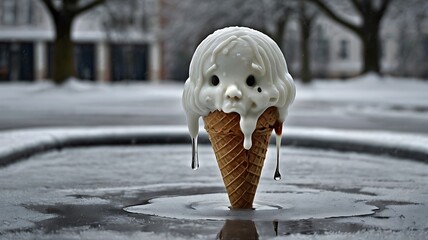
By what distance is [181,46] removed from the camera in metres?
55.2

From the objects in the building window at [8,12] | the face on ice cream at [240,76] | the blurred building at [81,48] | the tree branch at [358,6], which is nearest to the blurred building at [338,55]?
the blurred building at [81,48]

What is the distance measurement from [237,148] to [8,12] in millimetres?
60933

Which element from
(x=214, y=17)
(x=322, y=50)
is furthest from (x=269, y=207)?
(x=322, y=50)

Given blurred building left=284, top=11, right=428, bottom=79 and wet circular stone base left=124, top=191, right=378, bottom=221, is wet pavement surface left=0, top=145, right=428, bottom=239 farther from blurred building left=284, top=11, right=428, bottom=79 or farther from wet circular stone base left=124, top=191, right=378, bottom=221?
blurred building left=284, top=11, right=428, bottom=79

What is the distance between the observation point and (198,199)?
25.3 ft

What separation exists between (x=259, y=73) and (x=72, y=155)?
6.26 meters

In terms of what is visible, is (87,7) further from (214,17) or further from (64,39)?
(214,17)

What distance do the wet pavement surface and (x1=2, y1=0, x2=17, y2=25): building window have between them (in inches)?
2135

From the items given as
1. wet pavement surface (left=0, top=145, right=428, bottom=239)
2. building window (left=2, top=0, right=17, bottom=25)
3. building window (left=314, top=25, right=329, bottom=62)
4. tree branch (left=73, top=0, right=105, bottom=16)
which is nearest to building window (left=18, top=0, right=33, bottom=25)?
building window (left=2, top=0, right=17, bottom=25)

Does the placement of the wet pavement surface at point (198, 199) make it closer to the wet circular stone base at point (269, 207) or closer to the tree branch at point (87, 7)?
the wet circular stone base at point (269, 207)

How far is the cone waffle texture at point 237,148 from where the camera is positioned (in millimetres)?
6531

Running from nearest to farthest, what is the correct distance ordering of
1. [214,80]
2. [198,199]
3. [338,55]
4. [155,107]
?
[214,80]
[198,199]
[155,107]
[338,55]

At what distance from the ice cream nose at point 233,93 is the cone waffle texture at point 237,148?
20 cm

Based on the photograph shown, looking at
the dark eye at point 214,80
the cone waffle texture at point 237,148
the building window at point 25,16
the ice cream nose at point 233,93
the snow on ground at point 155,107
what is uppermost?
the building window at point 25,16
